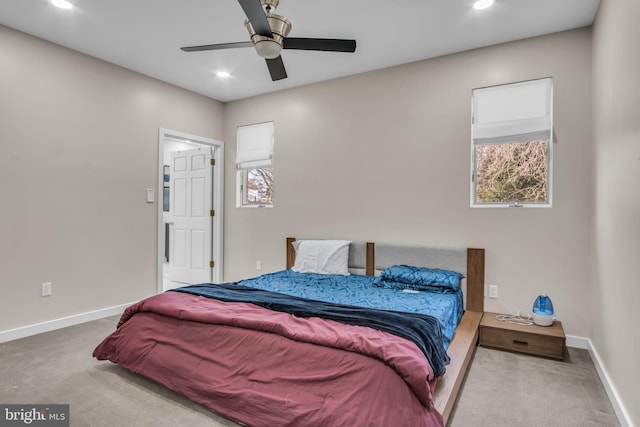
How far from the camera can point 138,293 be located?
13.6ft

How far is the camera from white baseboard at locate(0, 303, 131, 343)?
3.09m

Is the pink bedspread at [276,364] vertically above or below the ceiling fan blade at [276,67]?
below

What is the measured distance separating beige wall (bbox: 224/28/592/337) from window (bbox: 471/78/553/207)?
9cm

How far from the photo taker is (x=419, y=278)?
10.4ft

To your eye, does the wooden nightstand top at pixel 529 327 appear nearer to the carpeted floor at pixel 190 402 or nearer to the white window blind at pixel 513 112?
the carpeted floor at pixel 190 402

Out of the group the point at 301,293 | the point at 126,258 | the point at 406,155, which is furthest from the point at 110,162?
the point at 406,155

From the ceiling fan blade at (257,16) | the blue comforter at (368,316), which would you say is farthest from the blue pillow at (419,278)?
the ceiling fan blade at (257,16)

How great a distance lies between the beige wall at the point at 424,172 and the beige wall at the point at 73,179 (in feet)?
4.20

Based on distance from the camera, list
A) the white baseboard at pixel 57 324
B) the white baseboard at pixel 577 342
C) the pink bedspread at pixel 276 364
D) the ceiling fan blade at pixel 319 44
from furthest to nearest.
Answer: the white baseboard at pixel 57 324
the white baseboard at pixel 577 342
the ceiling fan blade at pixel 319 44
the pink bedspread at pixel 276 364

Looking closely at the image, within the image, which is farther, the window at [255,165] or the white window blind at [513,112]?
the window at [255,165]

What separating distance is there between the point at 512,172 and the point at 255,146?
10.4ft

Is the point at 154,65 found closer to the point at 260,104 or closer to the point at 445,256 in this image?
the point at 260,104

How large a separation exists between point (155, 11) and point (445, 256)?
331 cm

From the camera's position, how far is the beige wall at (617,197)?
1802 mm
